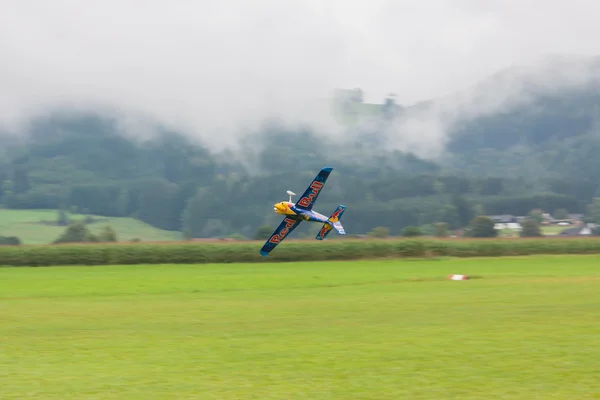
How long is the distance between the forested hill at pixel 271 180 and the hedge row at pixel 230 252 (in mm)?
28818

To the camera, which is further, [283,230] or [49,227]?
[49,227]

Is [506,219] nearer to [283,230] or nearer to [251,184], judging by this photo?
[251,184]

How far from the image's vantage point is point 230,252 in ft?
178

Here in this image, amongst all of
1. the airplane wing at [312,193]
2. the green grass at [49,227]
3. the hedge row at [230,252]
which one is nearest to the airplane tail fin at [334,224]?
the airplane wing at [312,193]

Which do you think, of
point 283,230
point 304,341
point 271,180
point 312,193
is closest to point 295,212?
point 312,193

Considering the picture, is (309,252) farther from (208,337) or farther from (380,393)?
(380,393)

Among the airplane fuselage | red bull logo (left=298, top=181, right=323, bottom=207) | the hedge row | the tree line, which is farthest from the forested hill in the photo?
red bull logo (left=298, top=181, right=323, bottom=207)

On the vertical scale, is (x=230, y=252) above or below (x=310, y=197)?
below

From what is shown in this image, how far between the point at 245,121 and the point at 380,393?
575ft

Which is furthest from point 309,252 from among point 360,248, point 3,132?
point 3,132

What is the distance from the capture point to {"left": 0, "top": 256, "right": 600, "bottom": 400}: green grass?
1226 centimetres

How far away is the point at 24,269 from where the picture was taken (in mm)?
48438

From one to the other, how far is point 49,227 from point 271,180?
40474mm

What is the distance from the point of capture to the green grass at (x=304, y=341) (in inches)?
483
